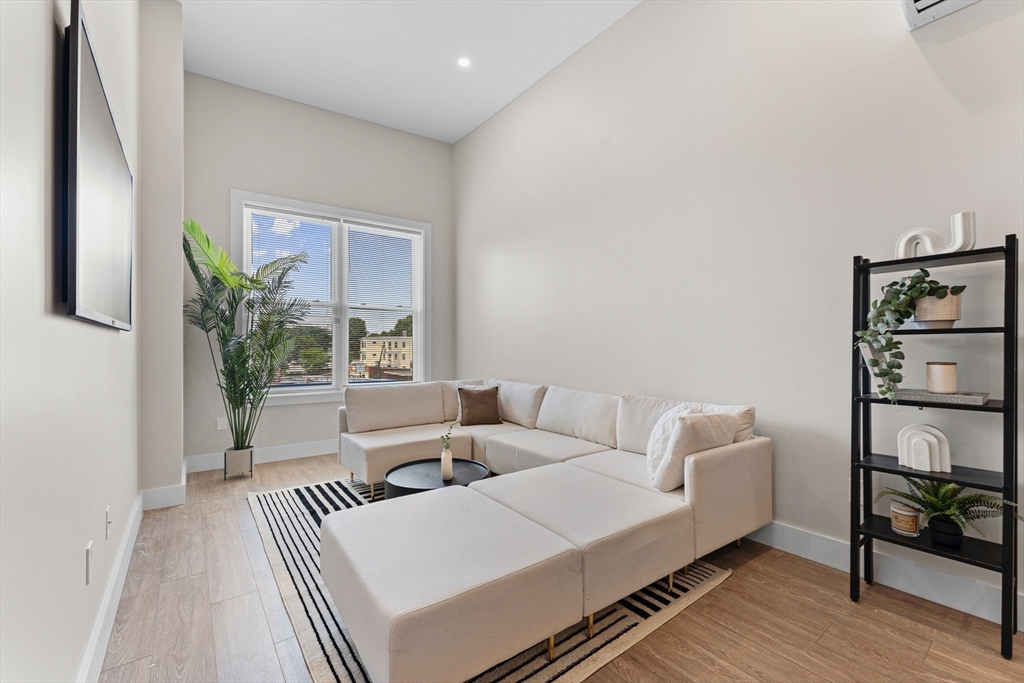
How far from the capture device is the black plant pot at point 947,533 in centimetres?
190

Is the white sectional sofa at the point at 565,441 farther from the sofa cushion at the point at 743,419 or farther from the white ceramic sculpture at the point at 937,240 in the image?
the white ceramic sculpture at the point at 937,240

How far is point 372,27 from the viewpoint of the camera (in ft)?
11.8

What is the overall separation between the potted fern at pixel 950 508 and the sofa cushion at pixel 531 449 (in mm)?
1670

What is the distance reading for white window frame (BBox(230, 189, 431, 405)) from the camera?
14.5 feet

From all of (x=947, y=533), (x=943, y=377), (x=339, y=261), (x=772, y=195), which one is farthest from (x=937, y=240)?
(x=339, y=261)

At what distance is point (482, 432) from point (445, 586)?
2399mm

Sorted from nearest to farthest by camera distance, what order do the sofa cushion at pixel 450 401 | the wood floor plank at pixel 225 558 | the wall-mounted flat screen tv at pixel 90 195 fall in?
the wall-mounted flat screen tv at pixel 90 195 → the wood floor plank at pixel 225 558 → the sofa cushion at pixel 450 401

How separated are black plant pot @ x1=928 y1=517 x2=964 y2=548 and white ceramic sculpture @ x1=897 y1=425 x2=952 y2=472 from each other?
0.72ft

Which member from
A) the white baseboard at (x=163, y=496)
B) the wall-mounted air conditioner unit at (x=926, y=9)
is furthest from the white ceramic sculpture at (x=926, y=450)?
the white baseboard at (x=163, y=496)

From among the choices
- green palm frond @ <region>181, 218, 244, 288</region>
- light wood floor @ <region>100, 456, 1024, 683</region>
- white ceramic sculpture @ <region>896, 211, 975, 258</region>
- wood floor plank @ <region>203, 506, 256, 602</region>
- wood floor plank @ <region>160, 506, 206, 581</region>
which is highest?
green palm frond @ <region>181, 218, 244, 288</region>

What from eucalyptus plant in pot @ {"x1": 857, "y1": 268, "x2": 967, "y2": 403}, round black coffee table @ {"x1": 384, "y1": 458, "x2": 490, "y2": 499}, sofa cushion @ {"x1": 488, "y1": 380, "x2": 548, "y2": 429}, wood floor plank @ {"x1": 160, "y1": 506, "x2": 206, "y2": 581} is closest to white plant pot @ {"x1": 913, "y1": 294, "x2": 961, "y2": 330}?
eucalyptus plant in pot @ {"x1": 857, "y1": 268, "x2": 967, "y2": 403}

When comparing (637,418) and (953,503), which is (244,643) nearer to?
(637,418)

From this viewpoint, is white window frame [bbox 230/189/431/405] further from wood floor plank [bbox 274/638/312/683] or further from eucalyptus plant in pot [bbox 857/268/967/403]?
eucalyptus plant in pot [bbox 857/268/967/403]

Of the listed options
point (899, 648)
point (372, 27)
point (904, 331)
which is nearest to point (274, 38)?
point (372, 27)
